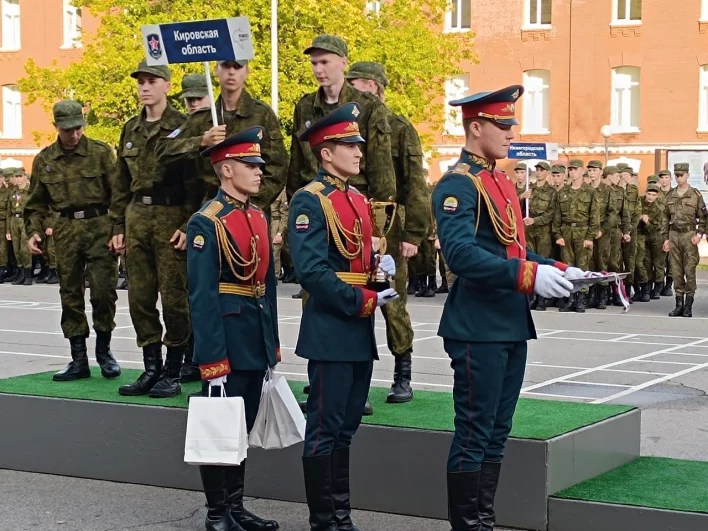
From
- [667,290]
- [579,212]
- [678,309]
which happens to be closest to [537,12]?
[667,290]

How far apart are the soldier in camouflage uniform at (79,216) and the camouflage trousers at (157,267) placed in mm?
782

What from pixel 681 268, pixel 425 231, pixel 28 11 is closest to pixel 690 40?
pixel 681 268

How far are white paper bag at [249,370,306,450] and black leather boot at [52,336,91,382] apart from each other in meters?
2.89

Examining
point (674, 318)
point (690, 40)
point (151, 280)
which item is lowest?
point (674, 318)

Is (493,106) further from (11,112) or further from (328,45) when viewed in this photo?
(11,112)

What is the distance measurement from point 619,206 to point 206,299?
55.2ft

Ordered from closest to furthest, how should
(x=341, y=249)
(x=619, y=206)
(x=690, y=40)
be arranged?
1. (x=341, y=249)
2. (x=619, y=206)
3. (x=690, y=40)

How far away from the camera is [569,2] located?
129 feet

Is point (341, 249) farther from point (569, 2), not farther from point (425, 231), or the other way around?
point (569, 2)

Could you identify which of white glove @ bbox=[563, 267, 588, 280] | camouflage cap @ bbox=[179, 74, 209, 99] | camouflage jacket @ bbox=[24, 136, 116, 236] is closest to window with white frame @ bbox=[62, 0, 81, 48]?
camouflage jacket @ bbox=[24, 136, 116, 236]

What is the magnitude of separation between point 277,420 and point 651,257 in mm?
17672

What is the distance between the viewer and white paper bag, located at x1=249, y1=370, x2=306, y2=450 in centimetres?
678

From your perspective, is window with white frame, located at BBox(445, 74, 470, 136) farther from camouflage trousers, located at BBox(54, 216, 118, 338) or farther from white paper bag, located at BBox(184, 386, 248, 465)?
white paper bag, located at BBox(184, 386, 248, 465)

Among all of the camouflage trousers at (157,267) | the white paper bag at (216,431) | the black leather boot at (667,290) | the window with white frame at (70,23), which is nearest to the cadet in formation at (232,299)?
the white paper bag at (216,431)
